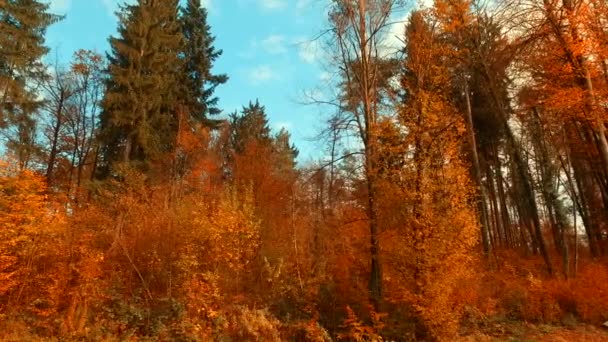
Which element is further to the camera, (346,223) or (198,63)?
(198,63)

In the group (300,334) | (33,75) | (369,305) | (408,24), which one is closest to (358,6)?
(408,24)

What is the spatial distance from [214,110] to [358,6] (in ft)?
48.4

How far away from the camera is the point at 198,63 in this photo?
26.9 m

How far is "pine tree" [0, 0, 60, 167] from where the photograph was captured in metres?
18.9

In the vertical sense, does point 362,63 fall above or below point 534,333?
above

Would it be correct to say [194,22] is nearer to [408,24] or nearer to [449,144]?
[408,24]

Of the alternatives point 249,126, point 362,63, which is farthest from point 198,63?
point 362,63

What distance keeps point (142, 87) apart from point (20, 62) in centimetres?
503

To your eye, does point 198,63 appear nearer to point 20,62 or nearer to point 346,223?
point 20,62

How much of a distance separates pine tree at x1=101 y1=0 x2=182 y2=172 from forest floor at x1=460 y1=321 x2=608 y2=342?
51.1 ft

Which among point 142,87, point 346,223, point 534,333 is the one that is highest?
point 142,87

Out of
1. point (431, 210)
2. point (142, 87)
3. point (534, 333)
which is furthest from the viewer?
point (142, 87)

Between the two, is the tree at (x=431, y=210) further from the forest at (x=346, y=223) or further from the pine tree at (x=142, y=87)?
the pine tree at (x=142, y=87)

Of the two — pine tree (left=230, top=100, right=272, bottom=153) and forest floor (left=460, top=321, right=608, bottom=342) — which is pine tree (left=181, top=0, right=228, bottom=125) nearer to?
pine tree (left=230, top=100, right=272, bottom=153)
